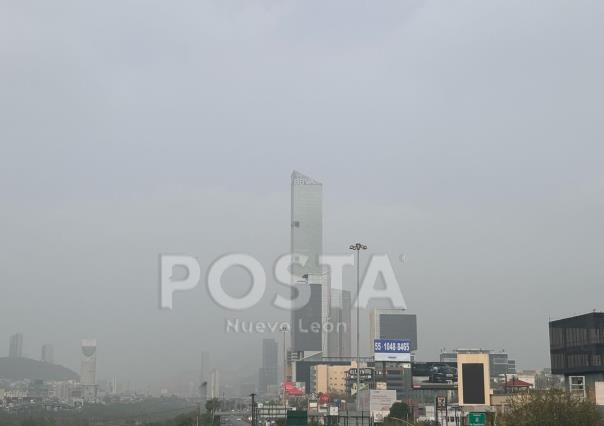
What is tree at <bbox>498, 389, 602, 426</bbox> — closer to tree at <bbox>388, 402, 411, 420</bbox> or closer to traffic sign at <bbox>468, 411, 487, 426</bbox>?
traffic sign at <bbox>468, 411, 487, 426</bbox>

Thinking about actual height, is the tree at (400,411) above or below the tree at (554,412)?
below

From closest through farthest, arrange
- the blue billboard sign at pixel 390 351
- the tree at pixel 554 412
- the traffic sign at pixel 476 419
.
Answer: the traffic sign at pixel 476 419 < the tree at pixel 554 412 < the blue billboard sign at pixel 390 351

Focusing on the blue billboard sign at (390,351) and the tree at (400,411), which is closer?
the tree at (400,411)

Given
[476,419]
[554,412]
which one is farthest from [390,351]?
[476,419]

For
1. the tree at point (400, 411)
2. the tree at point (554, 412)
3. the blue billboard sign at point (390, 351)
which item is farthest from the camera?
the blue billboard sign at point (390, 351)

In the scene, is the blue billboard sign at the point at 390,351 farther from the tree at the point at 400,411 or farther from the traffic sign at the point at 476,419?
the traffic sign at the point at 476,419

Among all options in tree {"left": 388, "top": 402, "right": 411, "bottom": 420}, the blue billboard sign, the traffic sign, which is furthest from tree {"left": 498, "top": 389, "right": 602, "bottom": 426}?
the blue billboard sign

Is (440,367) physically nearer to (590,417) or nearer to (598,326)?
(598,326)

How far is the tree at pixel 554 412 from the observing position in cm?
5803

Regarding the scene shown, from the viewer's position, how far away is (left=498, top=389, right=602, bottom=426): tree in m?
58.0

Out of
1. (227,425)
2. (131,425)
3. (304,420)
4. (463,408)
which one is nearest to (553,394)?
(304,420)

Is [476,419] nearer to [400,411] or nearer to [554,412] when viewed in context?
[554,412]

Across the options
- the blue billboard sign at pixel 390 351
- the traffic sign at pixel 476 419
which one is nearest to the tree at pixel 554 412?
the traffic sign at pixel 476 419

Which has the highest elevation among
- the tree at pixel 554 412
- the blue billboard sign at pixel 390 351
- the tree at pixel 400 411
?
the blue billboard sign at pixel 390 351
